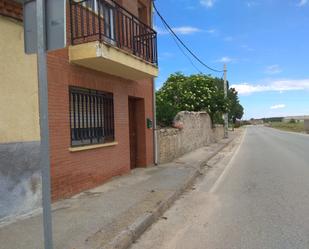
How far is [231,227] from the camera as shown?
7.03 metres

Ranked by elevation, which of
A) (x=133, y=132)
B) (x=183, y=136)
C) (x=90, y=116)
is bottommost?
(x=183, y=136)

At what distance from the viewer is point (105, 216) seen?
7.40 metres

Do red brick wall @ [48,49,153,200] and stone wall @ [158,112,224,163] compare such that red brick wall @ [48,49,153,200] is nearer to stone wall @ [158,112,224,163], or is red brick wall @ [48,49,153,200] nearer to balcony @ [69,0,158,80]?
balcony @ [69,0,158,80]

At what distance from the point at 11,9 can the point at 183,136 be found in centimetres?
1426

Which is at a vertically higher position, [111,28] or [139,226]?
[111,28]

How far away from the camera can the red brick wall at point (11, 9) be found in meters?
7.12

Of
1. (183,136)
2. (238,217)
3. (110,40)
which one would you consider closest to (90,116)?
(110,40)

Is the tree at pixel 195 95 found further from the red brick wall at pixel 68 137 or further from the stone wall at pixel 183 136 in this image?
the red brick wall at pixel 68 137

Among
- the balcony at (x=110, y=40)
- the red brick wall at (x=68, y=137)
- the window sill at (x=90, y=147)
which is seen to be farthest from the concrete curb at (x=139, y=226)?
the balcony at (x=110, y=40)

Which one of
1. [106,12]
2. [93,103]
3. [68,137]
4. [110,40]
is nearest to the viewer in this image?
[68,137]

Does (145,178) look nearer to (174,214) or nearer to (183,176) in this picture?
(183,176)

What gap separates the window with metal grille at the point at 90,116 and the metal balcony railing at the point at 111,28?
1.30m

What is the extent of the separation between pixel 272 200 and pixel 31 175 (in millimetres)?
4916

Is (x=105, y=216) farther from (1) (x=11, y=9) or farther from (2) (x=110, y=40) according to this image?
(2) (x=110, y=40)
